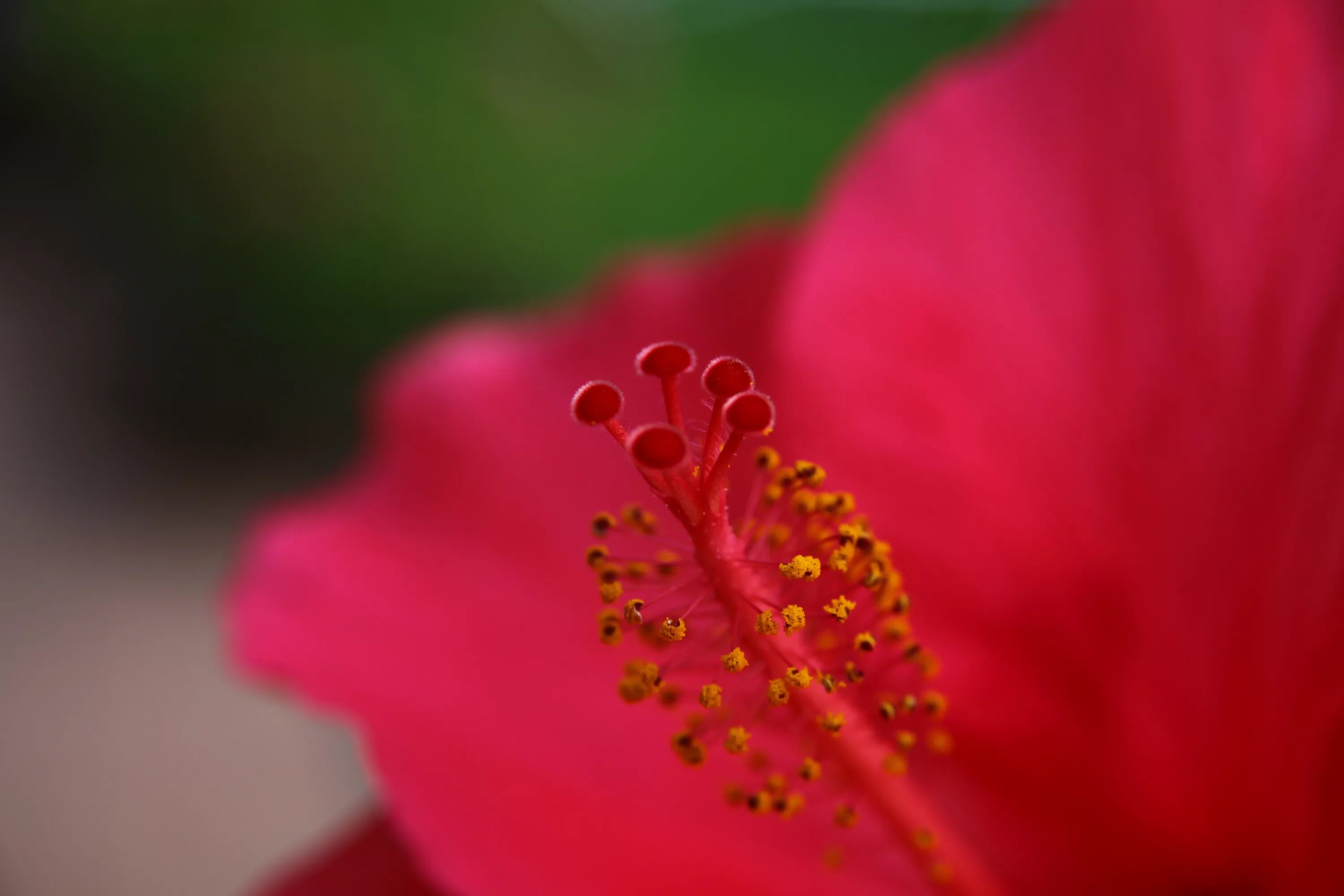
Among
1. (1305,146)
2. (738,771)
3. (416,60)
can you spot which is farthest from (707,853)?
(416,60)

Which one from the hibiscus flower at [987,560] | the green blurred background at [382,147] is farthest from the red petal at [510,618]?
the green blurred background at [382,147]

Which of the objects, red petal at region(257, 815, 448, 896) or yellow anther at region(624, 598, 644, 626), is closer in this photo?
yellow anther at region(624, 598, 644, 626)

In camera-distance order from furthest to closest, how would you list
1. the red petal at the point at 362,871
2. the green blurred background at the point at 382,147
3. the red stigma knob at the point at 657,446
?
the green blurred background at the point at 382,147, the red petal at the point at 362,871, the red stigma knob at the point at 657,446

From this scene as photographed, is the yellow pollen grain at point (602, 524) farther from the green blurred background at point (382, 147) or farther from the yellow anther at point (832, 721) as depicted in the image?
the green blurred background at point (382, 147)

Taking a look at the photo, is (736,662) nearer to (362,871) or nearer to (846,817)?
(846,817)

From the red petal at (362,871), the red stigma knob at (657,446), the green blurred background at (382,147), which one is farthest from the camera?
the green blurred background at (382,147)

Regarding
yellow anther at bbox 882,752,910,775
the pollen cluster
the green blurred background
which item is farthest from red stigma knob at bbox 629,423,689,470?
the green blurred background

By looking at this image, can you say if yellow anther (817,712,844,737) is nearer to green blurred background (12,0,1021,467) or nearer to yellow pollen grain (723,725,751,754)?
yellow pollen grain (723,725,751,754)
